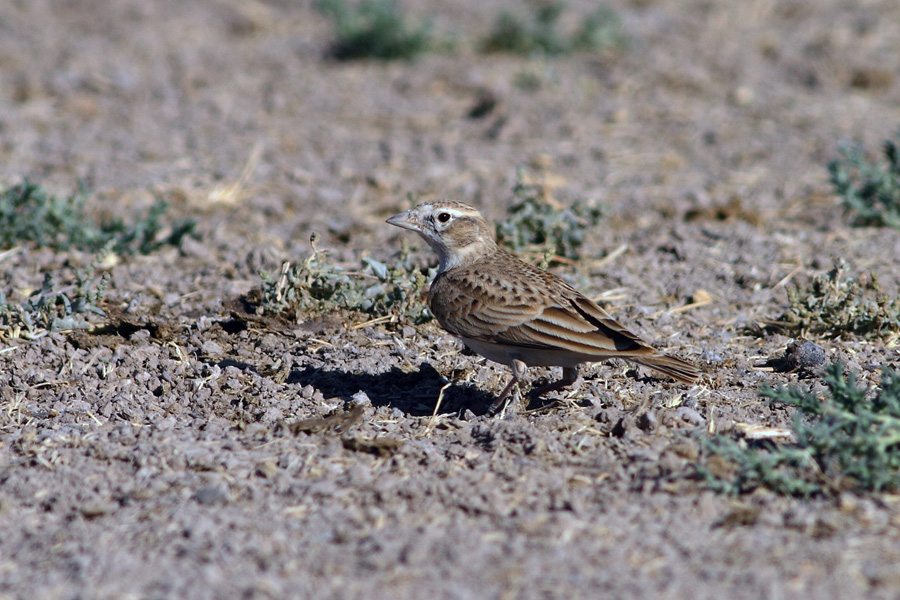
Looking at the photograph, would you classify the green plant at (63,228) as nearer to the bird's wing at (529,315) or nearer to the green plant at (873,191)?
the bird's wing at (529,315)

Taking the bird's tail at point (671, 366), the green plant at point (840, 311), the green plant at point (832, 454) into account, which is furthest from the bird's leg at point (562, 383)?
the green plant at point (840, 311)

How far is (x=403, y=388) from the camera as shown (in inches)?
236

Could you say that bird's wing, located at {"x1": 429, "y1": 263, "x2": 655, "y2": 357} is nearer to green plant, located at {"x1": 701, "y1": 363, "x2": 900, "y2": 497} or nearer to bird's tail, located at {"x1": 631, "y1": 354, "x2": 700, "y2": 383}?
bird's tail, located at {"x1": 631, "y1": 354, "x2": 700, "y2": 383}

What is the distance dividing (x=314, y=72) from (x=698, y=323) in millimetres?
7964

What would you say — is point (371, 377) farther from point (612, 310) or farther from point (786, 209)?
point (786, 209)

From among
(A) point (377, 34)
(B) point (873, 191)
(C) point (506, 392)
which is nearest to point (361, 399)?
(C) point (506, 392)

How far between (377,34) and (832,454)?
34.1 feet

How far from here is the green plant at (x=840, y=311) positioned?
6.36m

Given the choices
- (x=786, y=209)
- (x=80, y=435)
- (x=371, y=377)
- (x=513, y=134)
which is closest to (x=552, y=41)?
(x=513, y=134)

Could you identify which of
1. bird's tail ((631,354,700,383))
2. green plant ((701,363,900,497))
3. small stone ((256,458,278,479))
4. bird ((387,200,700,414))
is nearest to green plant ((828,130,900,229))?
bird ((387,200,700,414))

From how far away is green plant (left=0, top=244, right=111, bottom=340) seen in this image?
641 cm

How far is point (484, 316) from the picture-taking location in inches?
222

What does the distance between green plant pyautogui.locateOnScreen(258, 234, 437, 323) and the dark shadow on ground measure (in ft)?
2.22

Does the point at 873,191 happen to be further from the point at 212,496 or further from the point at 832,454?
the point at 212,496
